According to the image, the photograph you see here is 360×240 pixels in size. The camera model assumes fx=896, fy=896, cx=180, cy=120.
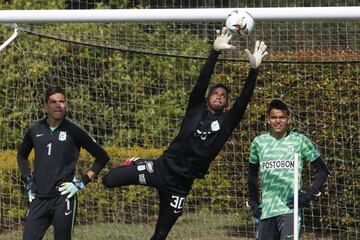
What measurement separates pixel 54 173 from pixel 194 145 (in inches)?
49.0

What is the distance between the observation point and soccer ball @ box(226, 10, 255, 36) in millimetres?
7848

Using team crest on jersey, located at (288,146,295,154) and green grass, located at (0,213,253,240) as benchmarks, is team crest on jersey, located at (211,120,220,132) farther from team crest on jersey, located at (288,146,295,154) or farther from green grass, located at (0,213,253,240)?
green grass, located at (0,213,253,240)

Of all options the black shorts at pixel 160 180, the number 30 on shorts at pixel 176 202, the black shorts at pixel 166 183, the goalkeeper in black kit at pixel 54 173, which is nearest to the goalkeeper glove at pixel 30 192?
the goalkeeper in black kit at pixel 54 173

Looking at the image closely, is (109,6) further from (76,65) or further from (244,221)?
(244,221)

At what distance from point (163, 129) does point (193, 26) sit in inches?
75.0

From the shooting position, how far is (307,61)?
10430 mm

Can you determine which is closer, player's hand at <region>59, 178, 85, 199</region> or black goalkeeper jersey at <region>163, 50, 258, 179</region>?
player's hand at <region>59, 178, 85, 199</region>

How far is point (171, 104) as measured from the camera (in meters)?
12.1

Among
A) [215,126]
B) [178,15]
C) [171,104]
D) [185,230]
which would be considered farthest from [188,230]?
[215,126]

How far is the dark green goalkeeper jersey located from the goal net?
7.48 ft

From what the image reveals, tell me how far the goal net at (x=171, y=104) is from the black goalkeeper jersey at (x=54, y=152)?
2.50 metres

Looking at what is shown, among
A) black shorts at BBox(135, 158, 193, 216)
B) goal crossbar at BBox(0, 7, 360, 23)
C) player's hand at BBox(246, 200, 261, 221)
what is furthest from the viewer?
goal crossbar at BBox(0, 7, 360, 23)

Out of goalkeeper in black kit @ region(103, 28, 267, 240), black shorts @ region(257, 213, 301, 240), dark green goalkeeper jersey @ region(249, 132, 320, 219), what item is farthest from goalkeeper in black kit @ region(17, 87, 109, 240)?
black shorts @ region(257, 213, 301, 240)

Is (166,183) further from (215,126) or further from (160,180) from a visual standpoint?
(215,126)
